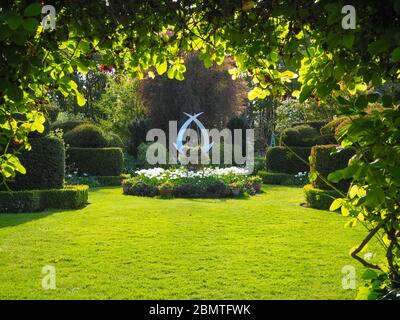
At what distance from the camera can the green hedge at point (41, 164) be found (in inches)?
450

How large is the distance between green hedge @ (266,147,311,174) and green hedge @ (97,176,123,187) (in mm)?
7265

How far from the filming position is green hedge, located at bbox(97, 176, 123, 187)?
754 inches

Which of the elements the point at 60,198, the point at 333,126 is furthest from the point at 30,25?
the point at 60,198

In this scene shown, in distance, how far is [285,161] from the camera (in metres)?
20.8

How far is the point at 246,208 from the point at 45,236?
211 inches

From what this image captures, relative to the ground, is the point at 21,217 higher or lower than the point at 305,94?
lower

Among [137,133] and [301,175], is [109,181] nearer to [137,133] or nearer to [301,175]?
[137,133]

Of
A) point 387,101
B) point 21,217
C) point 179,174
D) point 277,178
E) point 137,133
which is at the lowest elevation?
point 21,217

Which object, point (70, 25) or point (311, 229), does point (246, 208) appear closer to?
point (311, 229)

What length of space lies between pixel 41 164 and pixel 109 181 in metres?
7.72

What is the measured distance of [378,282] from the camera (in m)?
3.00

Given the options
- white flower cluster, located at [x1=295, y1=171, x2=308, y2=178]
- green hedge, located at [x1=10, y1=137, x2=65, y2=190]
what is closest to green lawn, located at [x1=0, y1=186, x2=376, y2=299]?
green hedge, located at [x1=10, y1=137, x2=65, y2=190]

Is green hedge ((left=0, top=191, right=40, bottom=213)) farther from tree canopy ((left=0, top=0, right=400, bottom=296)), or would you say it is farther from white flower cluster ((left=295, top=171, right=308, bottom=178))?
white flower cluster ((left=295, top=171, right=308, bottom=178))
